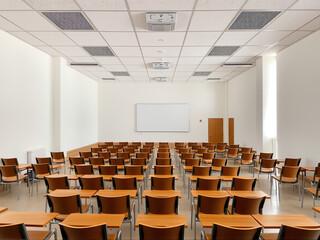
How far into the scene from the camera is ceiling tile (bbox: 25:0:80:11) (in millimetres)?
4994

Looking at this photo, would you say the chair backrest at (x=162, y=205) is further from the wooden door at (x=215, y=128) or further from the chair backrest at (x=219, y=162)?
the wooden door at (x=215, y=128)

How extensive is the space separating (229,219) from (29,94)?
25.6 feet

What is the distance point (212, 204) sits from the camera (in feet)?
11.6

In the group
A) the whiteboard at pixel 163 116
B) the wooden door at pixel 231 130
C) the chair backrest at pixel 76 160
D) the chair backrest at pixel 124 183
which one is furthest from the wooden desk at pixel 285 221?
the whiteboard at pixel 163 116

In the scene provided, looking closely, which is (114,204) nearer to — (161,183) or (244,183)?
(161,183)

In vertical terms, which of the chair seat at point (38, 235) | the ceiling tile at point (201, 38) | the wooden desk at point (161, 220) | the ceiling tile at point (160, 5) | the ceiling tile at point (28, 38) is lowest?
the chair seat at point (38, 235)

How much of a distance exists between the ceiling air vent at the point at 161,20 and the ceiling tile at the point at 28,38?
154 inches

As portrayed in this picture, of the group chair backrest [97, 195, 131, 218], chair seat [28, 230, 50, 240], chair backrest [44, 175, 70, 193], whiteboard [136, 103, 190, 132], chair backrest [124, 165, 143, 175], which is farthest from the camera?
whiteboard [136, 103, 190, 132]

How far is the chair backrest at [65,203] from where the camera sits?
11.5 ft

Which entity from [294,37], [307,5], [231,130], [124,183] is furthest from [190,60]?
[124,183]

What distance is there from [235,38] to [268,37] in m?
0.99

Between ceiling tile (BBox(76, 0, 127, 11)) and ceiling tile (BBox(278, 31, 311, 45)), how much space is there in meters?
5.03

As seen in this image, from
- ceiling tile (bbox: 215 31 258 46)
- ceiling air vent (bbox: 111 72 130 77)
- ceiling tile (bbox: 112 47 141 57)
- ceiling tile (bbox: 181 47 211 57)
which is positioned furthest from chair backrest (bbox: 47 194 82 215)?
ceiling air vent (bbox: 111 72 130 77)

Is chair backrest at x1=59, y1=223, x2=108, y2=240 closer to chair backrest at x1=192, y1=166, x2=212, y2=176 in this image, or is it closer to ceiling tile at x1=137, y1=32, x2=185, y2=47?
chair backrest at x1=192, y1=166, x2=212, y2=176
